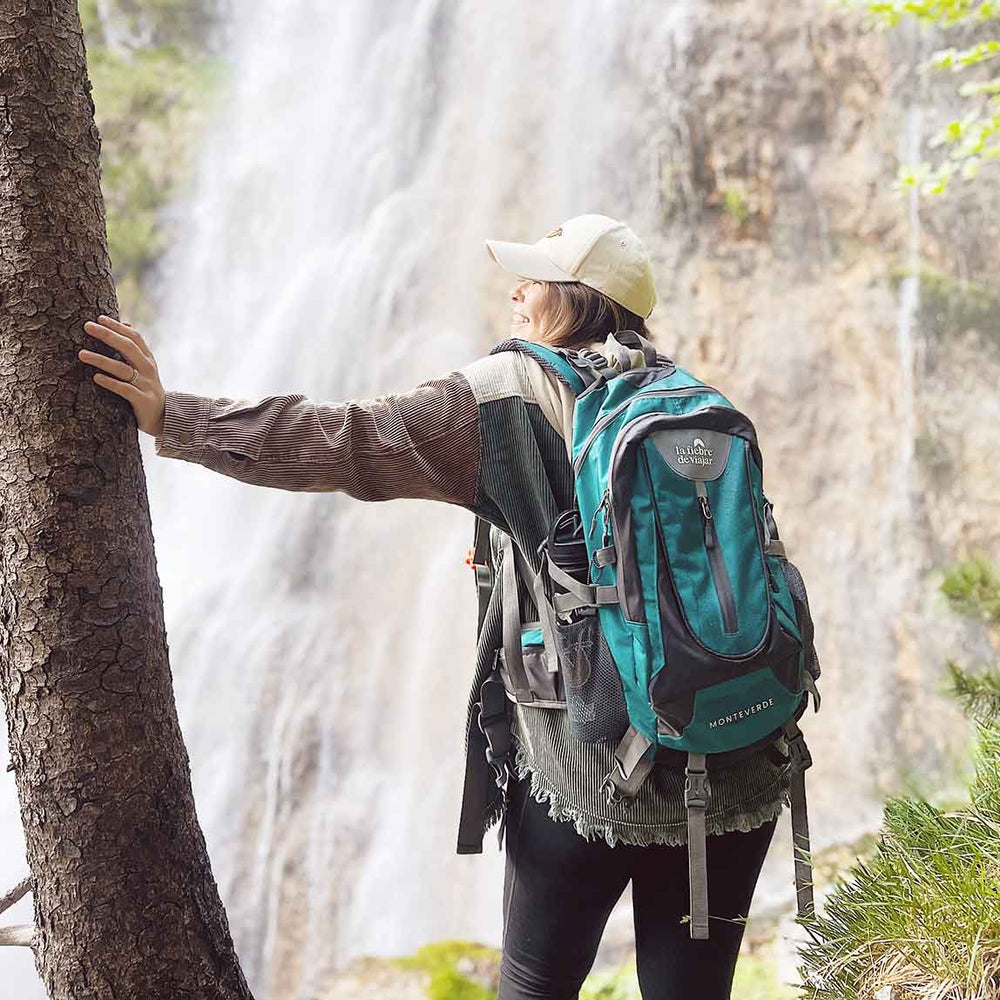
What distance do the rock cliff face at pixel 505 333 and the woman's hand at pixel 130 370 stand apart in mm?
3600

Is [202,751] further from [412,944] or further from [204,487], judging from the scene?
[204,487]

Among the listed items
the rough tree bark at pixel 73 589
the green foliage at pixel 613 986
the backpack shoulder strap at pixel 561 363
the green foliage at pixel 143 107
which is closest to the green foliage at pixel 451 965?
the green foliage at pixel 613 986

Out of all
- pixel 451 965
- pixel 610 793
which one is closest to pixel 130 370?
pixel 610 793

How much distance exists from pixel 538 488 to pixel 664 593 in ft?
0.69

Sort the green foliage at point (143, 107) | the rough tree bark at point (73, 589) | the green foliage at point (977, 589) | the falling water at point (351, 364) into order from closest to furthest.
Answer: the rough tree bark at point (73, 589) < the green foliage at point (977, 589) < the falling water at point (351, 364) < the green foliage at point (143, 107)

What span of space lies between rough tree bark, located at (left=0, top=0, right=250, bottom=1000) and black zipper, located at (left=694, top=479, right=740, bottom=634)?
2.27 feet

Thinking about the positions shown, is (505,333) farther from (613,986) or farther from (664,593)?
(664,593)

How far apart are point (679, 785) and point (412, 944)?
3771mm

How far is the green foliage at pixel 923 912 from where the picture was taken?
1451 mm

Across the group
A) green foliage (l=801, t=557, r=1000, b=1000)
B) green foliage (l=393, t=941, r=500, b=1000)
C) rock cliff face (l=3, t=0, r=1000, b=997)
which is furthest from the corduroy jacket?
rock cliff face (l=3, t=0, r=1000, b=997)

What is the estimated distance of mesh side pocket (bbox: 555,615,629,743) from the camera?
1265 millimetres

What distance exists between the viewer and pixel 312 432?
4.02ft

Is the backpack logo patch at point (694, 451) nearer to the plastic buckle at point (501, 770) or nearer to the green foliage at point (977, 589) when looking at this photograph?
the plastic buckle at point (501, 770)

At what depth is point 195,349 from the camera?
651 centimetres
